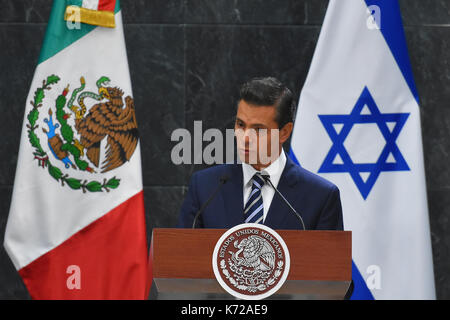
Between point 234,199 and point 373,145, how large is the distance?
183 centimetres

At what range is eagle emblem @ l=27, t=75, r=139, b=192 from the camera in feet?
13.7

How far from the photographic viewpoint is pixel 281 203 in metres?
2.48

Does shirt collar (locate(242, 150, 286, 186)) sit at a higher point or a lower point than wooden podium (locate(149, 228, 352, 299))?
higher

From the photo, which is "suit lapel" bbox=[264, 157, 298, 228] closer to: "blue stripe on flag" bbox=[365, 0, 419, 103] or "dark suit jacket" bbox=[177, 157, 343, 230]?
"dark suit jacket" bbox=[177, 157, 343, 230]

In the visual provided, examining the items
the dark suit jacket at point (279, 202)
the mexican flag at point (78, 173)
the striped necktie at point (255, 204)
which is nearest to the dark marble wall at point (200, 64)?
the mexican flag at point (78, 173)

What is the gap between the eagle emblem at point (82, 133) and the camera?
4.18 meters

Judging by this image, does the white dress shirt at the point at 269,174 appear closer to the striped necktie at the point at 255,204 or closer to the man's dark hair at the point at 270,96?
the striped necktie at the point at 255,204

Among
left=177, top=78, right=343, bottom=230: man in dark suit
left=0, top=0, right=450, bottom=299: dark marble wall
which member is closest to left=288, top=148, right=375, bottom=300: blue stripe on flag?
left=0, top=0, right=450, bottom=299: dark marble wall

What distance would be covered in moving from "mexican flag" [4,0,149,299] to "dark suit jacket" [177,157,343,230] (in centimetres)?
168

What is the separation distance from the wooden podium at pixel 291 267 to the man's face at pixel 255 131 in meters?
0.49

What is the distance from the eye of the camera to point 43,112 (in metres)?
4.18
